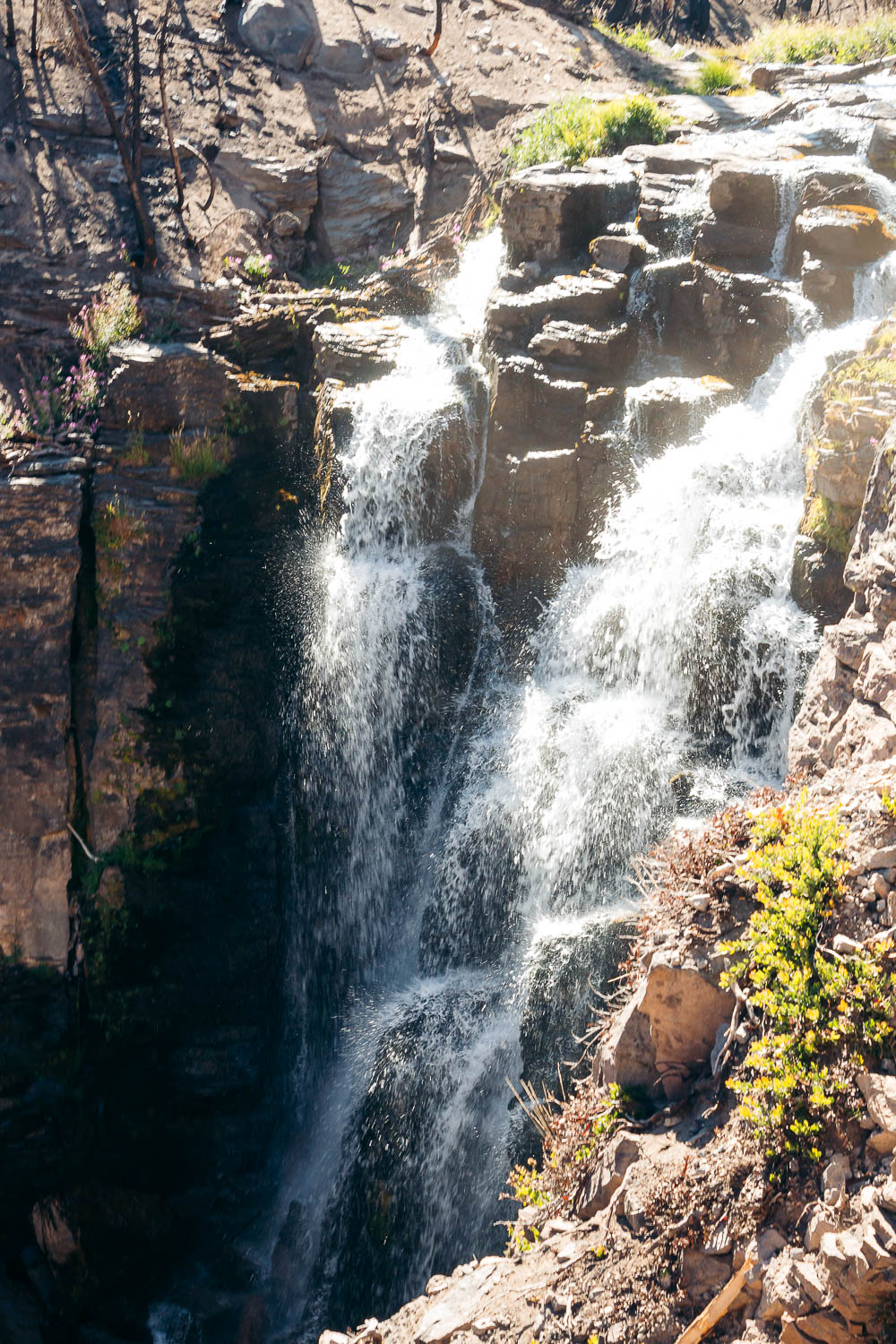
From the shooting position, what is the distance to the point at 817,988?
160 inches

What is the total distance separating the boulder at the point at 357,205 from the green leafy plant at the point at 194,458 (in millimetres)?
4788

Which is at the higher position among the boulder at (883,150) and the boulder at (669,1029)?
the boulder at (883,150)

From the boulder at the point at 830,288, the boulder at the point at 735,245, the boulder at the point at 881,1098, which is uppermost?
the boulder at the point at 735,245

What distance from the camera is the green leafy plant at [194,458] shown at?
9273 millimetres

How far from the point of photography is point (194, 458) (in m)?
9.30

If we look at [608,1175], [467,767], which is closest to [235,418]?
[467,767]

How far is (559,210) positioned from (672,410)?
307 cm

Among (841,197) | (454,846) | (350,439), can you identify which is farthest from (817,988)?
(841,197)

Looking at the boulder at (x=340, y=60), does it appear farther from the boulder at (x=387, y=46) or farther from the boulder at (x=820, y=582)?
the boulder at (x=820, y=582)

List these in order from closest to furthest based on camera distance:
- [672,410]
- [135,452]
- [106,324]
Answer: [672,410], [135,452], [106,324]

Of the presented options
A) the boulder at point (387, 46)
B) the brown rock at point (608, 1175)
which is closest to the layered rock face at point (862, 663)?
the brown rock at point (608, 1175)

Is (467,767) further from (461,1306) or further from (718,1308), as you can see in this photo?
(718,1308)

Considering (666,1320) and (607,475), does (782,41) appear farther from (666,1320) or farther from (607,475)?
(666,1320)

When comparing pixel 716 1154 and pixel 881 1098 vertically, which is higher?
pixel 881 1098
